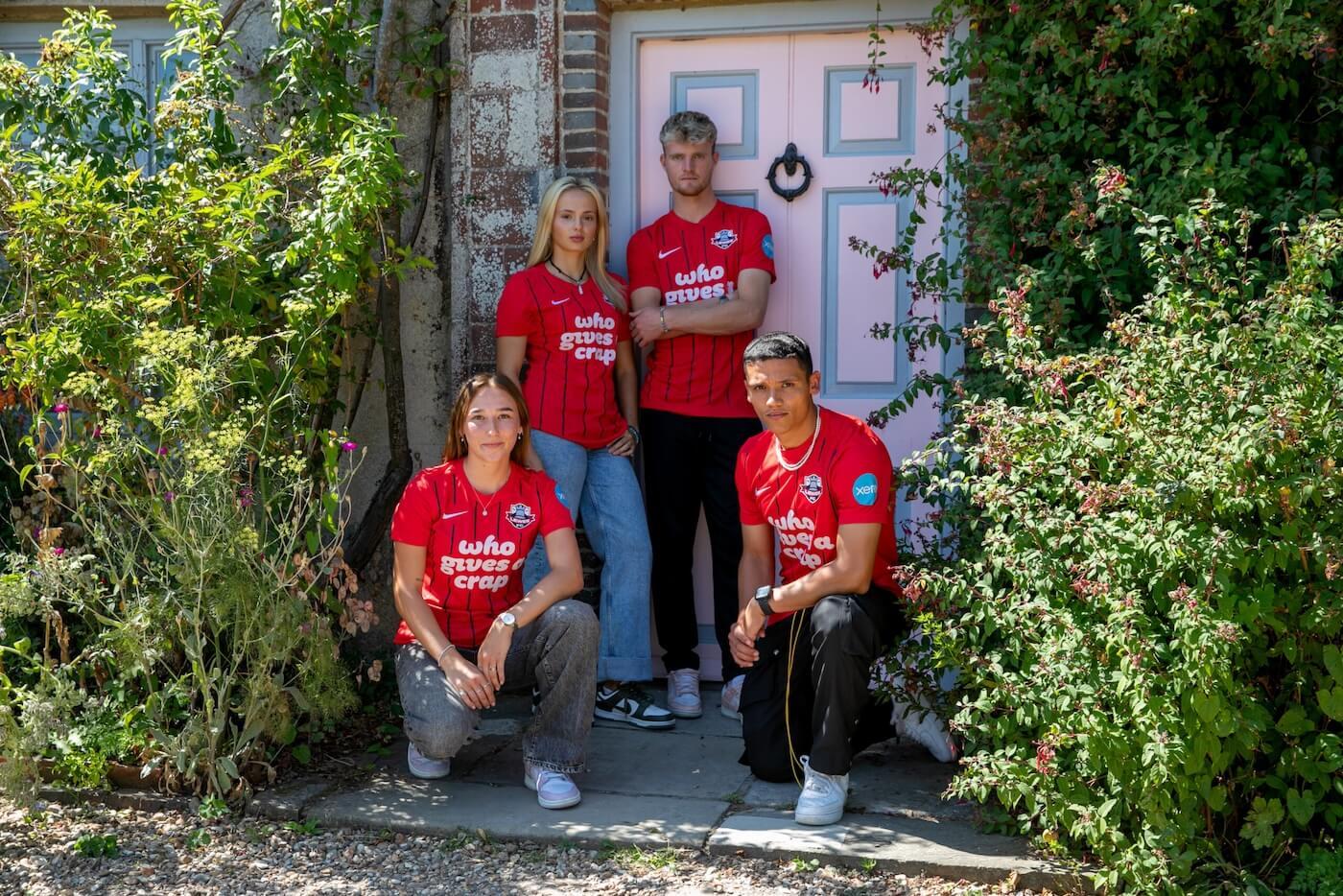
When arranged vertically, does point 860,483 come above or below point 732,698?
above

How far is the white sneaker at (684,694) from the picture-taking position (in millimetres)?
4812

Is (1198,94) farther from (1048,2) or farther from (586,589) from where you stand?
(586,589)

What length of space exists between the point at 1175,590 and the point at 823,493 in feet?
3.93

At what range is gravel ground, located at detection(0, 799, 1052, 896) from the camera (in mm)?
3439

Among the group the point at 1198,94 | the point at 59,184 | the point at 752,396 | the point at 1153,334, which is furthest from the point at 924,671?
the point at 59,184

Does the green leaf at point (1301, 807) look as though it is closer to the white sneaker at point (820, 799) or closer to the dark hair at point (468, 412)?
the white sneaker at point (820, 799)

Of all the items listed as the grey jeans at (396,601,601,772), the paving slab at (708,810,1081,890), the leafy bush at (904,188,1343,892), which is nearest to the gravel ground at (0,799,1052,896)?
the paving slab at (708,810,1081,890)

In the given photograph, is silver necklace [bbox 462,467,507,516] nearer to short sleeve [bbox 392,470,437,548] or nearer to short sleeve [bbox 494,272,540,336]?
short sleeve [bbox 392,470,437,548]

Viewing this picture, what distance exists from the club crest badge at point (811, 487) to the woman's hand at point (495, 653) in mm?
944

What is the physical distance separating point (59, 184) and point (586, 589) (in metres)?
2.25

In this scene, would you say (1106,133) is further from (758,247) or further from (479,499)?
(479,499)

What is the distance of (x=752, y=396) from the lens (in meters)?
3.95

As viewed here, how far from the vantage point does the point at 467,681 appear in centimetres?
391

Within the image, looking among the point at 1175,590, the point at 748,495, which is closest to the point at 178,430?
the point at 748,495
